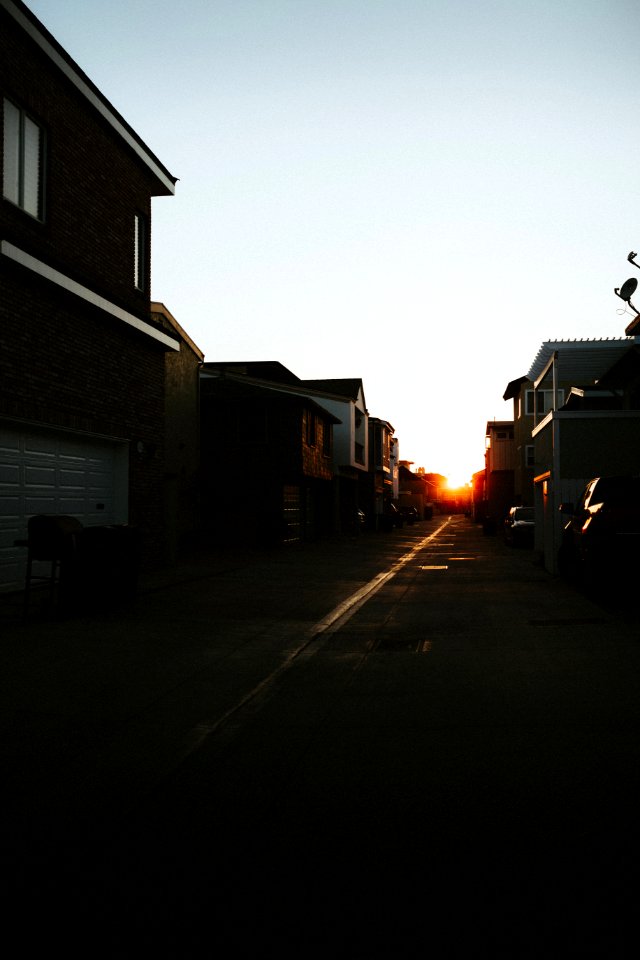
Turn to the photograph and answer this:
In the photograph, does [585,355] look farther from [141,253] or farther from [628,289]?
[141,253]

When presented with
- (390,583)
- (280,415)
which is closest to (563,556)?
(390,583)

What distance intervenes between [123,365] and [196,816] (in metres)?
13.6

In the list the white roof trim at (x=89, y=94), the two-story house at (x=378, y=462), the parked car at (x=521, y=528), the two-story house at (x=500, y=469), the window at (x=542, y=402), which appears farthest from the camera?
the two-story house at (x=500, y=469)

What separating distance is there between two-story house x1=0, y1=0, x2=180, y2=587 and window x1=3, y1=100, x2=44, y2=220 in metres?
0.03

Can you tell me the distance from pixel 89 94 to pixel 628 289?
1146cm

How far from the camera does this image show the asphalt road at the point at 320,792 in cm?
317

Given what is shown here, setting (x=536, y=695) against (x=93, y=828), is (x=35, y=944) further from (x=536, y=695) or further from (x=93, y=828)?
(x=536, y=695)

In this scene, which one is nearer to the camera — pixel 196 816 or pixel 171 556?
pixel 196 816

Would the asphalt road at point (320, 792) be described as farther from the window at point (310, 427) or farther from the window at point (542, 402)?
the window at point (542, 402)

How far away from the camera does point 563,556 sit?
1722 cm

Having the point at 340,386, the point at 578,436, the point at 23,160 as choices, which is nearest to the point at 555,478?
the point at 578,436

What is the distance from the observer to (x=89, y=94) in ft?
50.8

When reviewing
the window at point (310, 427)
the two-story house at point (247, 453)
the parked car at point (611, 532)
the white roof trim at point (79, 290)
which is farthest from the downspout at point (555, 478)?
the window at point (310, 427)

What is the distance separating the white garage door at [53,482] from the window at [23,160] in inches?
138
